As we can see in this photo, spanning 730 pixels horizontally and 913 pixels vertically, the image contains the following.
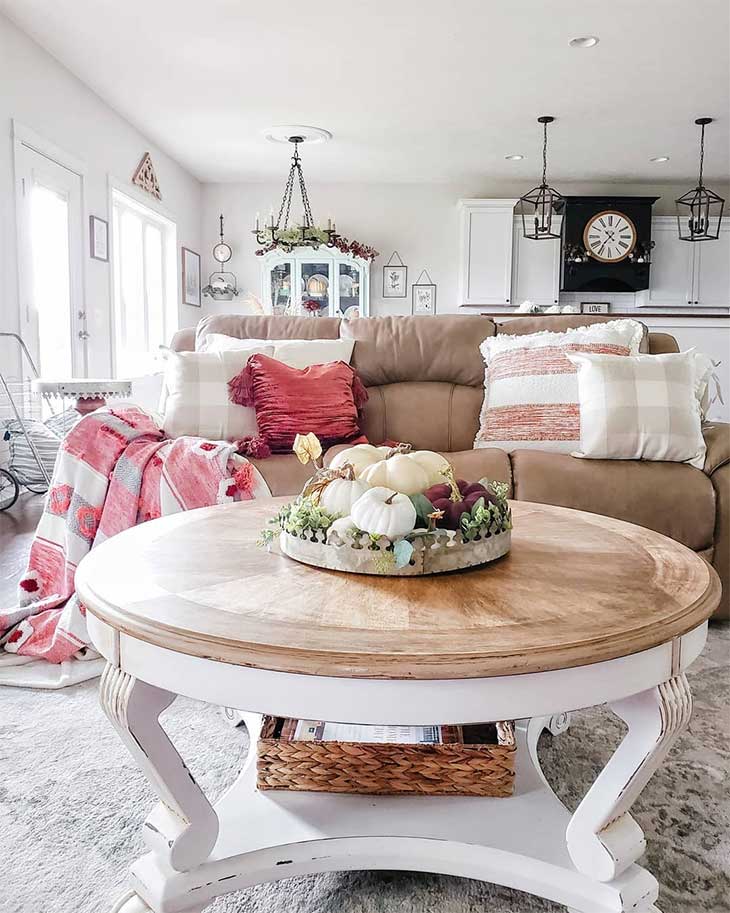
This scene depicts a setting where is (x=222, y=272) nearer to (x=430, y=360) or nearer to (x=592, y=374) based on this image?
(x=430, y=360)

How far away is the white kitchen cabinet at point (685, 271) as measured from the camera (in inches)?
293

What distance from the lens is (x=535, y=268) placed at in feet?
24.5

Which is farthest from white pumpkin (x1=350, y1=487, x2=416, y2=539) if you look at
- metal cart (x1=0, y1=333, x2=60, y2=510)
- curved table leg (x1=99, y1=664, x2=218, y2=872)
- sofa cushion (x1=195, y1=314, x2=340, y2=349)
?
metal cart (x1=0, y1=333, x2=60, y2=510)

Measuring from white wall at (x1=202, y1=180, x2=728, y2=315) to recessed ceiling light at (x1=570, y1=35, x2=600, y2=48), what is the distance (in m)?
3.29

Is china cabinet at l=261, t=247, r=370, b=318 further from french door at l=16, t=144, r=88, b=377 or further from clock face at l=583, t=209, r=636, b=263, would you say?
french door at l=16, t=144, r=88, b=377

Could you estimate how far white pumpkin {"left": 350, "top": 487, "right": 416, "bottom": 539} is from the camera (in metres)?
1.04

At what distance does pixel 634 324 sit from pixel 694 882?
6.85 feet

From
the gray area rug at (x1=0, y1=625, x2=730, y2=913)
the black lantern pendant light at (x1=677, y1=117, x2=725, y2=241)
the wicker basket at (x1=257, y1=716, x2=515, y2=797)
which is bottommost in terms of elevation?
the gray area rug at (x1=0, y1=625, x2=730, y2=913)

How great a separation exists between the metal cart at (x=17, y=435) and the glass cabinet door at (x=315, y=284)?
345 centimetres

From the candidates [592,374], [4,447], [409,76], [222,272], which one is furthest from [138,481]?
[222,272]

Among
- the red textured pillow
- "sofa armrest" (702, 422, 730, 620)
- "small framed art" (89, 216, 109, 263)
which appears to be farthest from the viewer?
"small framed art" (89, 216, 109, 263)

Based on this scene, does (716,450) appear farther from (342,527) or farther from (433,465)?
(342,527)

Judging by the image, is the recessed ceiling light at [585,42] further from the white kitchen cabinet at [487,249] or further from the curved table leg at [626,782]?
the curved table leg at [626,782]

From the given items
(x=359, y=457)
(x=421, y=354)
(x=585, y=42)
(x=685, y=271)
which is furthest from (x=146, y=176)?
(x=359, y=457)
